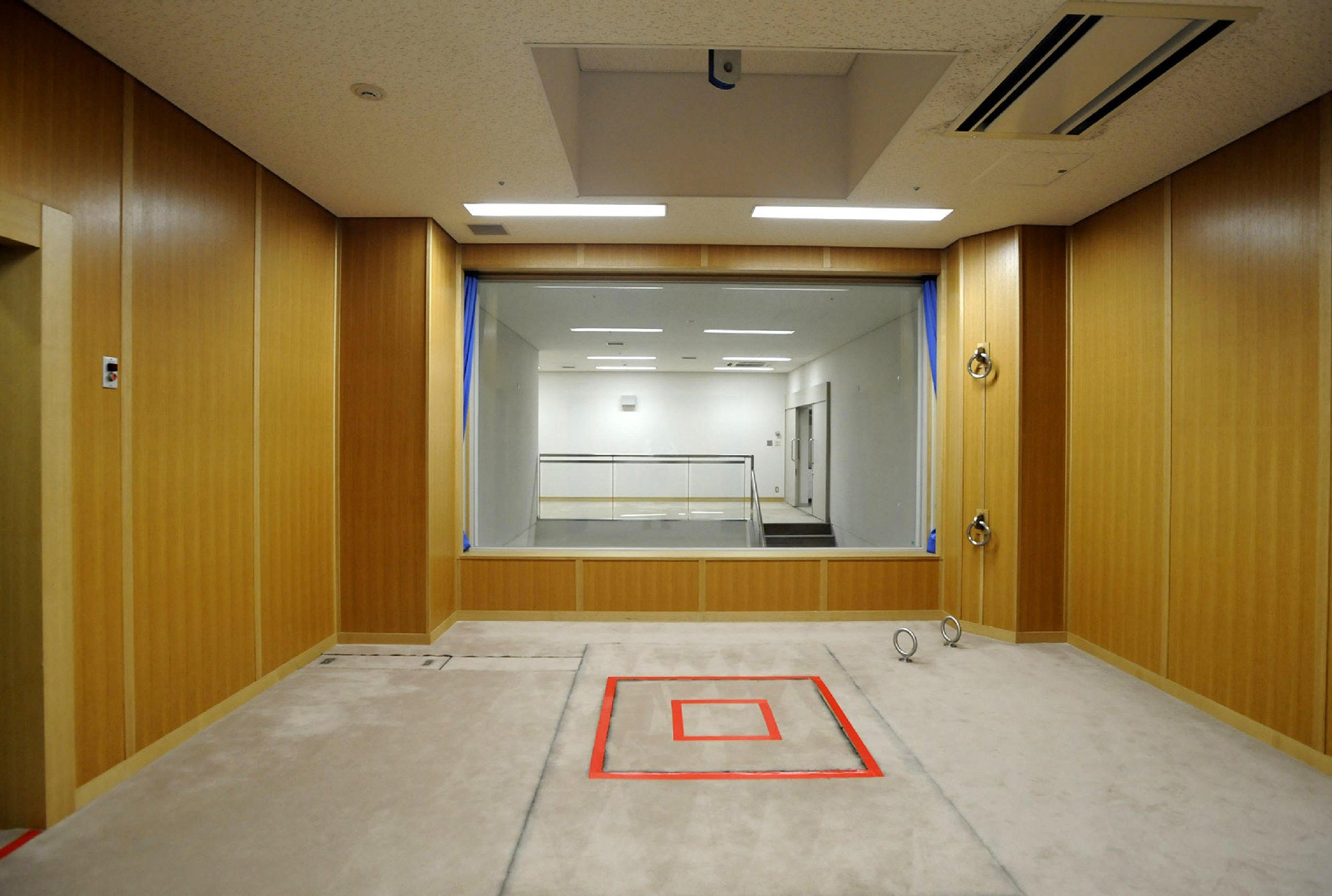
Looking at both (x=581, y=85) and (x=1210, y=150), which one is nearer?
(x=1210, y=150)

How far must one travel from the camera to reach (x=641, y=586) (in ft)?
19.6

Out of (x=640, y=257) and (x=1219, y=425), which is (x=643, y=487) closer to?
(x=640, y=257)

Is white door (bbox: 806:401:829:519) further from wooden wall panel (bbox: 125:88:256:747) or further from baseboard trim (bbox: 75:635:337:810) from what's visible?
wooden wall panel (bbox: 125:88:256:747)

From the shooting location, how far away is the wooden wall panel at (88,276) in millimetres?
2705

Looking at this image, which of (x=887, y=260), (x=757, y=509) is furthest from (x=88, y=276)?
(x=887, y=260)

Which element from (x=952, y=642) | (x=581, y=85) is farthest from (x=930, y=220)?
(x=952, y=642)

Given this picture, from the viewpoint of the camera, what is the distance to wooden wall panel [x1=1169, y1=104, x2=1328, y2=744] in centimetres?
339

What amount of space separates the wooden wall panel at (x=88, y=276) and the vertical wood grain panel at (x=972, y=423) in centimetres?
585

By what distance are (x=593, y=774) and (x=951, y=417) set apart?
4400 mm

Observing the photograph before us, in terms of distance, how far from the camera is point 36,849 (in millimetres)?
2594

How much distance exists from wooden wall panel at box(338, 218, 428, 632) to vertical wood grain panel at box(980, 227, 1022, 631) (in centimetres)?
469

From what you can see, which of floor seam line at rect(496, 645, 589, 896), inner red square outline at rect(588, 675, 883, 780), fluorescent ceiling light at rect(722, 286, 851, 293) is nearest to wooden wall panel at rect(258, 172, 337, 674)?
floor seam line at rect(496, 645, 589, 896)

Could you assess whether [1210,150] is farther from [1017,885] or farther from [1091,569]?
[1017,885]

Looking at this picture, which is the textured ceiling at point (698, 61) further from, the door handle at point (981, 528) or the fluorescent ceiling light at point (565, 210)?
the door handle at point (981, 528)
